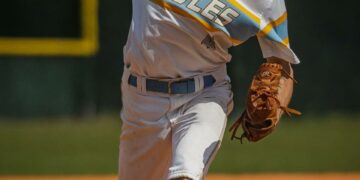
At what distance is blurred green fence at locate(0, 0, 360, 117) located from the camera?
11422 mm

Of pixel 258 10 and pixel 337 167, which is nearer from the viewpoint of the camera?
pixel 258 10

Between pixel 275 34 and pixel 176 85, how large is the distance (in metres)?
0.55

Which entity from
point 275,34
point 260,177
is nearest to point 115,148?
point 260,177

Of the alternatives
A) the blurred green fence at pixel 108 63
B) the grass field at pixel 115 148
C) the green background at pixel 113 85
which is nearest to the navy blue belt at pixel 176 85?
the grass field at pixel 115 148

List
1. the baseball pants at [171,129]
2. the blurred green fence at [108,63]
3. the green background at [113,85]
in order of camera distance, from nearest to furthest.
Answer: the baseball pants at [171,129], the green background at [113,85], the blurred green fence at [108,63]

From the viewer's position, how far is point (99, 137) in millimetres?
10664

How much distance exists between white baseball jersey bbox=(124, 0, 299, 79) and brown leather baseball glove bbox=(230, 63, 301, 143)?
0.35ft

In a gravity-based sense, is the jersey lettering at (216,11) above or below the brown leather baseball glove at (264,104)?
above

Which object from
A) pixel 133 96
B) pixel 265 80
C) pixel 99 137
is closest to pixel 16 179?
pixel 99 137

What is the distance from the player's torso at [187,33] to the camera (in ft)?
13.9

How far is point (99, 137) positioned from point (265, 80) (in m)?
6.72

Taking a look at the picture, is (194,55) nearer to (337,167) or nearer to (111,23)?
(337,167)

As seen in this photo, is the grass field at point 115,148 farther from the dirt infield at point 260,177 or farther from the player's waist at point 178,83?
the player's waist at point 178,83

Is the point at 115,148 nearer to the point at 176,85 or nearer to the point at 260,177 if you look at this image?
the point at 260,177
